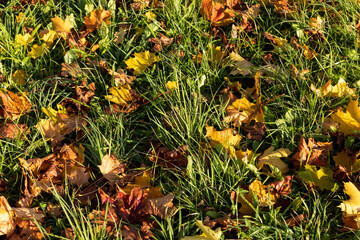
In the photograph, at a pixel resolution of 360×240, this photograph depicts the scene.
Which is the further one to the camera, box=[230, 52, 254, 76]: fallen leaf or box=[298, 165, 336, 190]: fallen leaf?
box=[230, 52, 254, 76]: fallen leaf

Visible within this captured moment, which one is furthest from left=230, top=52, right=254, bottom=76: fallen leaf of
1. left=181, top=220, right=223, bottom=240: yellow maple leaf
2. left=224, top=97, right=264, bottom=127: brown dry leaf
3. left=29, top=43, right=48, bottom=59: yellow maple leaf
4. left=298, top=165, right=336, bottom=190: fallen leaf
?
left=29, top=43, right=48, bottom=59: yellow maple leaf

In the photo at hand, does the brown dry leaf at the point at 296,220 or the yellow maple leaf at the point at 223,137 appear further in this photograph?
the yellow maple leaf at the point at 223,137

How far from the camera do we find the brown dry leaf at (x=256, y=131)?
2.09m

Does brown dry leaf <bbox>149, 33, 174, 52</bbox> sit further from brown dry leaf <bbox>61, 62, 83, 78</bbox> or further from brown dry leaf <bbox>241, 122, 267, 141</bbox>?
brown dry leaf <bbox>241, 122, 267, 141</bbox>

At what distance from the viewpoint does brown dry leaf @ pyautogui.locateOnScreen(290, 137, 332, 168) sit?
1.93 m

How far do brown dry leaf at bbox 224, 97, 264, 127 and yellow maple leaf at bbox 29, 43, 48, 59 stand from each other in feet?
4.12

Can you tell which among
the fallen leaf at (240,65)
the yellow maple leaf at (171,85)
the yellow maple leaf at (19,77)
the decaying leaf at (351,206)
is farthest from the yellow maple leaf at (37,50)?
the decaying leaf at (351,206)

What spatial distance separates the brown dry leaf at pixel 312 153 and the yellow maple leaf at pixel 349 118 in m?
0.13

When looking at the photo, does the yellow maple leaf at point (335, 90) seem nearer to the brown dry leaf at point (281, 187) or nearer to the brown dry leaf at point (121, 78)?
the brown dry leaf at point (281, 187)

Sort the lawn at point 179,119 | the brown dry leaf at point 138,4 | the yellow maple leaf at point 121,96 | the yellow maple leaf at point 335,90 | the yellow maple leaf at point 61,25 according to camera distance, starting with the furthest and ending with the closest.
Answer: the brown dry leaf at point 138,4
the yellow maple leaf at point 61,25
the yellow maple leaf at point 121,96
the yellow maple leaf at point 335,90
the lawn at point 179,119

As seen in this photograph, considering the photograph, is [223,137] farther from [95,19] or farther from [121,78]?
[95,19]

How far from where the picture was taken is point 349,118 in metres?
1.99

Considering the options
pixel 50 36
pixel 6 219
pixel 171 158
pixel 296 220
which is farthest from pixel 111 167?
pixel 50 36

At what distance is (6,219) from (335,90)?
1767 millimetres
